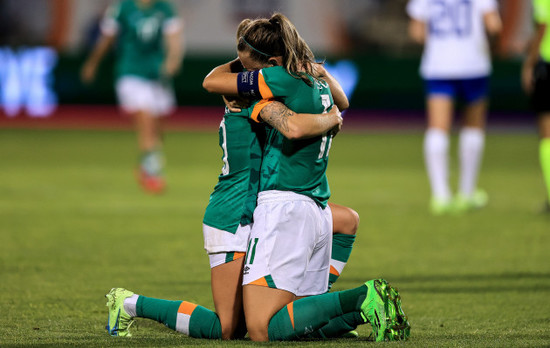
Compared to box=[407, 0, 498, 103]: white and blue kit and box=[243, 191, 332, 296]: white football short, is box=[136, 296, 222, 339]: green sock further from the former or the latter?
box=[407, 0, 498, 103]: white and blue kit

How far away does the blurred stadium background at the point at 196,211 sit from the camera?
17.5 ft

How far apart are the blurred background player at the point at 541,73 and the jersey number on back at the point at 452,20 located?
0.67m


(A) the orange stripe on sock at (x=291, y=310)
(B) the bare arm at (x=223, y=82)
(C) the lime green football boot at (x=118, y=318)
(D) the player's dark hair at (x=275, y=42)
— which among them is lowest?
(C) the lime green football boot at (x=118, y=318)

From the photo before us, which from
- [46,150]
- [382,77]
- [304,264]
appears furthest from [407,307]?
[382,77]

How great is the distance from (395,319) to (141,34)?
8236 millimetres

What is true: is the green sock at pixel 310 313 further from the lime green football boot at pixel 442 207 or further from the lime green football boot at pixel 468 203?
the lime green football boot at pixel 468 203

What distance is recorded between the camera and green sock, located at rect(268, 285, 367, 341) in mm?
4332

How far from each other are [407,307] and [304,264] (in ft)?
4.07

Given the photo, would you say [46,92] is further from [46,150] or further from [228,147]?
[228,147]

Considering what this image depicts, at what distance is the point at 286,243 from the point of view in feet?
14.7

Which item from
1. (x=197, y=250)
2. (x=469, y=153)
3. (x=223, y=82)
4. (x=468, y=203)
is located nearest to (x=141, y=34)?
(x=469, y=153)

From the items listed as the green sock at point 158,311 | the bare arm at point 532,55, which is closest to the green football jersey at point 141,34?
the bare arm at point 532,55

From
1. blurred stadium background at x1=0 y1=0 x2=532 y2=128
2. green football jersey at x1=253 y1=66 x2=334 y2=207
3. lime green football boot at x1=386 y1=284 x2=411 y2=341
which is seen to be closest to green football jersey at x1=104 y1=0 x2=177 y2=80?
green football jersey at x1=253 y1=66 x2=334 y2=207

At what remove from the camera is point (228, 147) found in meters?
4.76
